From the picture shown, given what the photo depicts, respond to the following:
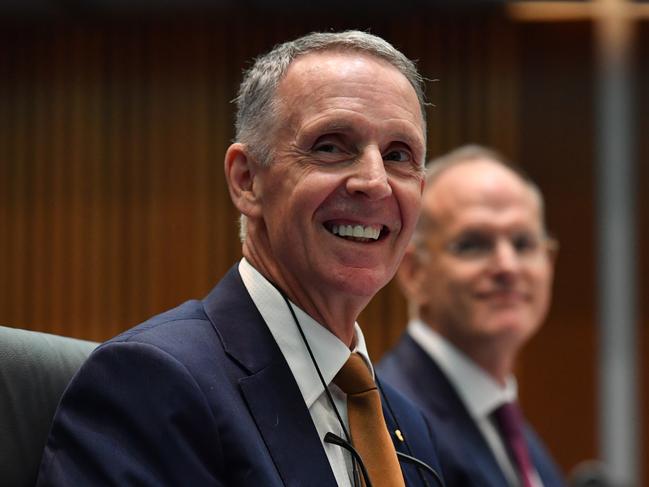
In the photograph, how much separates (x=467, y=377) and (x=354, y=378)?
1.15 m

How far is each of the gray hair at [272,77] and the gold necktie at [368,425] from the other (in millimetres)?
360

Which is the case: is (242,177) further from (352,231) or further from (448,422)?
(448,422)

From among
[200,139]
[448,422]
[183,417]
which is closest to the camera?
[183,417]

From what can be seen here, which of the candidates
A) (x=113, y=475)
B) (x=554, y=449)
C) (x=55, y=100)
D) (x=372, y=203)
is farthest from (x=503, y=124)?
(x=113, y=475)

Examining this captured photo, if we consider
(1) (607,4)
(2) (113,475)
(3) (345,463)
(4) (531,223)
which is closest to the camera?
(2) (113,475)

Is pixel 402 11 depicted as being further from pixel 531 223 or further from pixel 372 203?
pixel 372 203

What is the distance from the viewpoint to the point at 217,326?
1.48 metres

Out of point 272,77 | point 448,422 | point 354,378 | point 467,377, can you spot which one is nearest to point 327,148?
point 272,77

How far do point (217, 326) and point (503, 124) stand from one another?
425 centimetres

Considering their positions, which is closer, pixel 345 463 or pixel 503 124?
pixel 345 463

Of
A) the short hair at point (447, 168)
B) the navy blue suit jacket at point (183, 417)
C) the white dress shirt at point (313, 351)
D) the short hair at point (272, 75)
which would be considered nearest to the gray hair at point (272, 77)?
the short hair at point (272, 75)

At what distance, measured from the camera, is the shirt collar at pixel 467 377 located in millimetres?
2604

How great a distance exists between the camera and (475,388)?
8.57 ft

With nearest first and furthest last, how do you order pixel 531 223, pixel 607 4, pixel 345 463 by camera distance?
pixel 345 463
pixel 531 223
pixel 607 4
